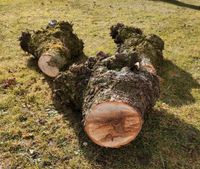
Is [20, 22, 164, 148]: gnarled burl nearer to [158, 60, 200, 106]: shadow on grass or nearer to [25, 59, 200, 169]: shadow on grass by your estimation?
[25, 59, 200, 169]: shadow on grass

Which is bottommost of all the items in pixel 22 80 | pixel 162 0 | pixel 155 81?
pixel 162 0

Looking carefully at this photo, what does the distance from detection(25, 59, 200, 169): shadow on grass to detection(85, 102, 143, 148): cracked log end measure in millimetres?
428

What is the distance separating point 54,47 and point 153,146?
14.8 feet

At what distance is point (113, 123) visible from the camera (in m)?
7.57

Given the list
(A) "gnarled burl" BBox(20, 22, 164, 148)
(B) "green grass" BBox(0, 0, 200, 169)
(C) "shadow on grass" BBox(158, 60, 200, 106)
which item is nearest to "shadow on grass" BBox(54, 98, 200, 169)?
(B) "green grass" BBox(0, 0, 200, 169)

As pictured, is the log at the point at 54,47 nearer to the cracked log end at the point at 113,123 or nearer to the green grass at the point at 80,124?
the green grass at the point at 80,124

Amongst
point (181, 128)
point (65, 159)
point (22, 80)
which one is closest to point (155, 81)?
point (181, 128)

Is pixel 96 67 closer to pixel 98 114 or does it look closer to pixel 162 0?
pixel 98 114

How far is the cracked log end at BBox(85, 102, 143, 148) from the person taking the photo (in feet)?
24.4

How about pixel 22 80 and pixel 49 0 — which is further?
pixel 49 0

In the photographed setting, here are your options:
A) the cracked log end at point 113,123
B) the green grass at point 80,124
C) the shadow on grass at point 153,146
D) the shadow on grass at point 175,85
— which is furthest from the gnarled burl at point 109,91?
the shadow on grass at point 175,85

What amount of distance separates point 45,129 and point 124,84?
7.66 feet

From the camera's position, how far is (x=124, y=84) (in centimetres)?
797

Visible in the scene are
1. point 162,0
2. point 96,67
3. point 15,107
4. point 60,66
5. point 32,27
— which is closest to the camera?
point 96,67
